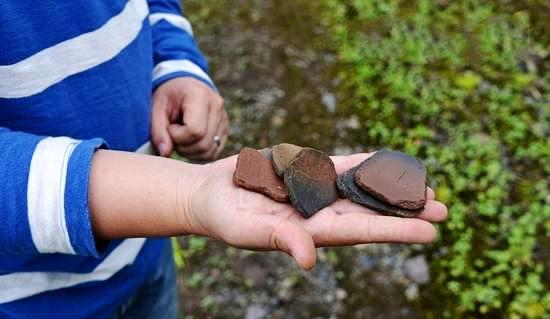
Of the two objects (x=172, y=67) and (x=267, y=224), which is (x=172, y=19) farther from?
(x=267, y=224)

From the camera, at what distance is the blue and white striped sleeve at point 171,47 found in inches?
69.2

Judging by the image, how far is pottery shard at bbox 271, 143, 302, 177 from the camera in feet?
4.78

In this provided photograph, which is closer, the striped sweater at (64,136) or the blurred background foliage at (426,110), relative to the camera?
the striped sweater at (64,136)

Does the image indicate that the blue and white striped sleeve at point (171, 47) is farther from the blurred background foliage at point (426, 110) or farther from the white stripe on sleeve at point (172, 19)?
the blurred background foliage at point (426, 110)

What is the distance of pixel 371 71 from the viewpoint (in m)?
3.69

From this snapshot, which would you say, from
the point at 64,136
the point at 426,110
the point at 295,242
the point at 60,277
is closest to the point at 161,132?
the point at 64,136

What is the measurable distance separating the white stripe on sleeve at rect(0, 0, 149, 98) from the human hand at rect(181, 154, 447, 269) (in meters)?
0.38

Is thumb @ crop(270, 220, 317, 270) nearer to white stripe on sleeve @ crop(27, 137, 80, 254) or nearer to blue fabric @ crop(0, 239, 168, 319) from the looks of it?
white stripe on sleeve @ crop(27, 137, 80, 254)

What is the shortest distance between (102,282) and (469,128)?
2.42 meters

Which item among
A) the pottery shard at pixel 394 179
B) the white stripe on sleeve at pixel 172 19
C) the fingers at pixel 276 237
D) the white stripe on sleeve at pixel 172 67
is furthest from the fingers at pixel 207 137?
the fingers at pixel 276 237

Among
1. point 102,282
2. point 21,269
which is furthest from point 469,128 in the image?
point 21,269

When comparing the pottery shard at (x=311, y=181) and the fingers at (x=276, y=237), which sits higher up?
the fingers at (x=276, y=237)

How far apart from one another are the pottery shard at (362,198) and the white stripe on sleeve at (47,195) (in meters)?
0.63

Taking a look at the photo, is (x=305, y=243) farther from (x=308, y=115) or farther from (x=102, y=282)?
(x=308, y=115)
